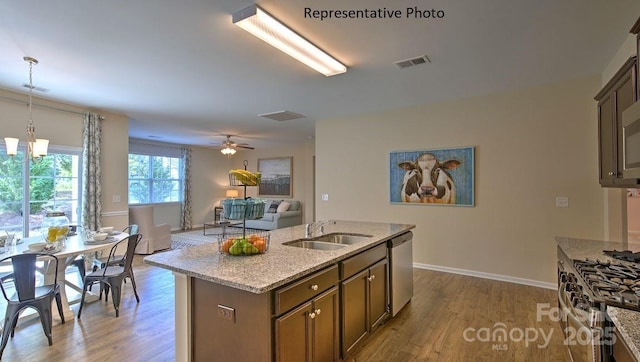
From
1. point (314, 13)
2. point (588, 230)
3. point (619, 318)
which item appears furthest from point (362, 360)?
point (588, 230)

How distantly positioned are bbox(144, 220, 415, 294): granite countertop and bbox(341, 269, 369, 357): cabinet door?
245 millimetres

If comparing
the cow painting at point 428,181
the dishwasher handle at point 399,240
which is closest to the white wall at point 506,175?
the cow painting at point 428,181

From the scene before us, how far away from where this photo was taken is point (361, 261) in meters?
2.46

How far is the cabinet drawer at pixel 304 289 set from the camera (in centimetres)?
166

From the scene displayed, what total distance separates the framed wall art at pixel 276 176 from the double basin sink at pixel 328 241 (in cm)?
683

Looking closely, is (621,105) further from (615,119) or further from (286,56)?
(286,56)

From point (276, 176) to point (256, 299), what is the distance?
861cm

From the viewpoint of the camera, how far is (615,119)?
7.66 ft

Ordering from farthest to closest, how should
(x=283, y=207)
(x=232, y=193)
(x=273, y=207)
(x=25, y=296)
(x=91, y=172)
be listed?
(x=232, y=193), (x=273, y=207), (x=283, y=207), (x=91, y=172), (x=25, y=296)

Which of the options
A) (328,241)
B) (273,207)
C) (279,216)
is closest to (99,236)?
(328,241)

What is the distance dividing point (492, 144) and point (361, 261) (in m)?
3.00

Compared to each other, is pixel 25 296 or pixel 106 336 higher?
pixel 25 296

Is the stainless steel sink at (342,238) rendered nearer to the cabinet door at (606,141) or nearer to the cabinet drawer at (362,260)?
the cabinet drawer at (362,260)

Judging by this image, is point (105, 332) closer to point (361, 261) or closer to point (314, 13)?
point (361, 261)
